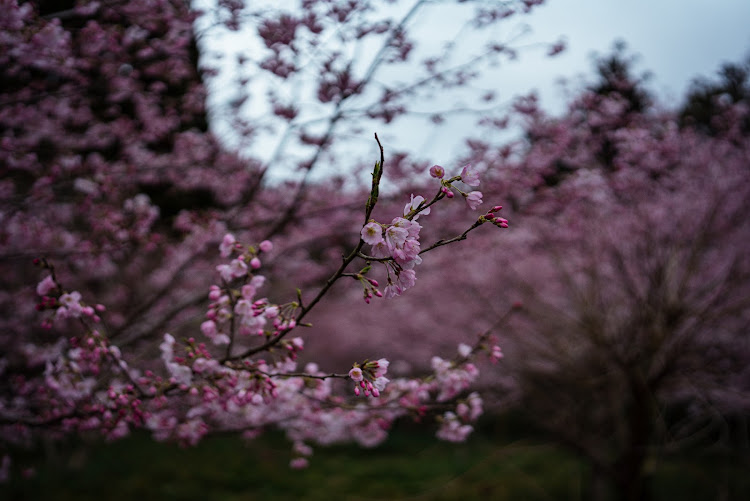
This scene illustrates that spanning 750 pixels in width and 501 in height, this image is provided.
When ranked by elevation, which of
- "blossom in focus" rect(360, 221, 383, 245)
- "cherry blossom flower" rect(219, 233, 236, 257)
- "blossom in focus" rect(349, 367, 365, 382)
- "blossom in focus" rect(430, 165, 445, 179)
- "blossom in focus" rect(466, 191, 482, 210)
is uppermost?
"cherry blossom flower" rect(219, 233, 236, 257)

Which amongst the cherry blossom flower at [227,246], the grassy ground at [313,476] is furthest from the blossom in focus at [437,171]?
the grassy ground at [313,476]

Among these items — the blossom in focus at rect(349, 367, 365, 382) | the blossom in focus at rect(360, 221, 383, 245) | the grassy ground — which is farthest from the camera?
the grassy ground

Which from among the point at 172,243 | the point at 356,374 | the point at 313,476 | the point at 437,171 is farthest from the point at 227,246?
the point at 313,476

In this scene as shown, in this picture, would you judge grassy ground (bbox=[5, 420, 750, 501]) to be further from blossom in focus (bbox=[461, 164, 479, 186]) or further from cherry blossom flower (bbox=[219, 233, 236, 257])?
blossom in focus (bbox=[461, 164, 479, 186])

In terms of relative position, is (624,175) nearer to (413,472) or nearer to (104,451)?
(413,472)

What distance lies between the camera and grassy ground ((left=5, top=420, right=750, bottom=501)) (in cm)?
685

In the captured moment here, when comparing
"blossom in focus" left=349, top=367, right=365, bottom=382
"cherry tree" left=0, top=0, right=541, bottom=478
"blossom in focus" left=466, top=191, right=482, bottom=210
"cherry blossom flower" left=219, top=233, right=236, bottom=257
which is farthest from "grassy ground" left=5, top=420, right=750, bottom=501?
"blossom in focus" left=466, top=191, right=482, bottom=210

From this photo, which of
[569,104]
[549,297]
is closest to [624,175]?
[569,104]

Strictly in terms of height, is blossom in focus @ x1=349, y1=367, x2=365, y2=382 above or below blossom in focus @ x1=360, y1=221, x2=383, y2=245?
below

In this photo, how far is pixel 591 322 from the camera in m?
5.16

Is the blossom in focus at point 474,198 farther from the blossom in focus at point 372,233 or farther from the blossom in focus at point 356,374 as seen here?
the blossom in focus at point 356,374

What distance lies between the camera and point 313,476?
8.37 m

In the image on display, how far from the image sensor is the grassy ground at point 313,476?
22.5 feet

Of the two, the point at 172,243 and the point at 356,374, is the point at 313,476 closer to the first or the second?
the point at 172,243
